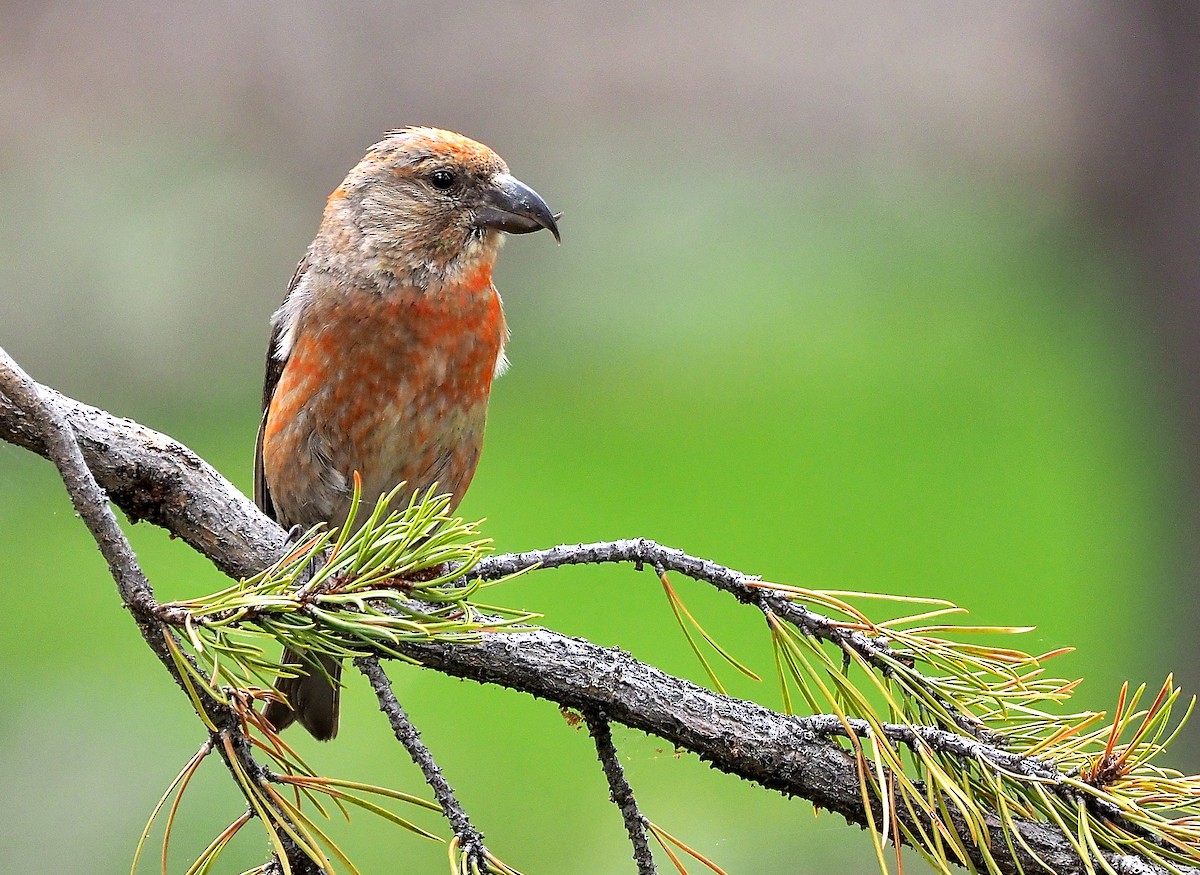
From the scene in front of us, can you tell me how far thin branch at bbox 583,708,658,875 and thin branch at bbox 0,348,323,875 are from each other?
1.65 feet

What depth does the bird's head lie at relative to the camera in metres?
3.21

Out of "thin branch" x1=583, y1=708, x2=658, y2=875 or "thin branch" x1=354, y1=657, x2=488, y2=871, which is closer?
"thin branch" x1=354, y1=657, x2=488, y2=871

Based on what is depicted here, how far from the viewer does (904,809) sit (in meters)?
1.78

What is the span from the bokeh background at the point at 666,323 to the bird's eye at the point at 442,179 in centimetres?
302

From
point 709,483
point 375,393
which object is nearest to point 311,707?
point 375,393

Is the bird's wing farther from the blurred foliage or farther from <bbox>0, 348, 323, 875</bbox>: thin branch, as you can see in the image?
the blurred foliage

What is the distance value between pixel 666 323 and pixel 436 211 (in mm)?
6715

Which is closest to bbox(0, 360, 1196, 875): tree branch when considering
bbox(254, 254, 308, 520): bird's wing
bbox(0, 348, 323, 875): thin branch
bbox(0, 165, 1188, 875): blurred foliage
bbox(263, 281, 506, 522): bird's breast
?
bbox(0, 348, 323, 875): thin branch

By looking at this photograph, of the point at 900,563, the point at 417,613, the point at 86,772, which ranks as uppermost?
the point at 900,563

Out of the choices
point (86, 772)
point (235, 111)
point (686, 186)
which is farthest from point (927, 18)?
point (86, 772)

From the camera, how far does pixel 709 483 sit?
26.8 ft

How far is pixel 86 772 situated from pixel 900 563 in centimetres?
433

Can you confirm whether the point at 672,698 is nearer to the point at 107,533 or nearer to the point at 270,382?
the point at 107,533

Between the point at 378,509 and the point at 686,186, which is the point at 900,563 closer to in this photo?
the point at 686,186
